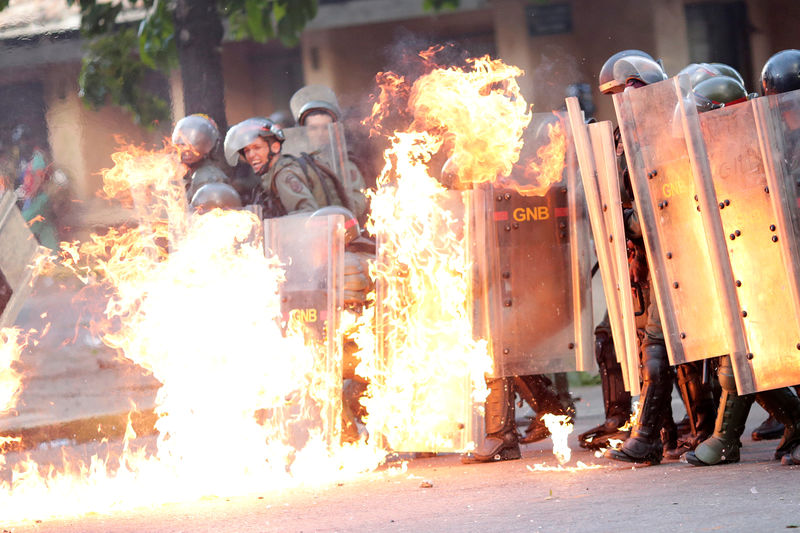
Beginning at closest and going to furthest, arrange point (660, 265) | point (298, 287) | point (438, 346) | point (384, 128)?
point (660, 265) → point (438, 346) → point (298, 287) → point (384, 128)

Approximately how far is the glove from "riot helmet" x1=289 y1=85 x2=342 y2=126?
2.78m

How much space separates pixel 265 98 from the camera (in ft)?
45.4

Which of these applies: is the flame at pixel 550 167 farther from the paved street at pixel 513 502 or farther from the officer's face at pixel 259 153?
the officer's face at pixel 259 153

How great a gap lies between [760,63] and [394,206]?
6.88m

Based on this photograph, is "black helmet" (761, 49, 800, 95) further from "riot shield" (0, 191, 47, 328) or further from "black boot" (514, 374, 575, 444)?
"riot shield" (0, 191, 47, 328)

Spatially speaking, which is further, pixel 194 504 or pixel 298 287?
pixel 298 287

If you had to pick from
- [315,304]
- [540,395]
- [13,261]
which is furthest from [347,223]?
[13,261]

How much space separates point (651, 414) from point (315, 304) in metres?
2.12

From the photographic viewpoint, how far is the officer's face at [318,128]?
10.1 meters

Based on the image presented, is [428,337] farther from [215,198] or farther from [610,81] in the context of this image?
[215,198]

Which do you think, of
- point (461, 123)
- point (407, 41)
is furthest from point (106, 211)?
point (461, 123)

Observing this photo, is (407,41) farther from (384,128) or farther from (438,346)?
(438,346)

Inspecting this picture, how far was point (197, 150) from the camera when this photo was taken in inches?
386

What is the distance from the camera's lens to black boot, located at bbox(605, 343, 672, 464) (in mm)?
6363
